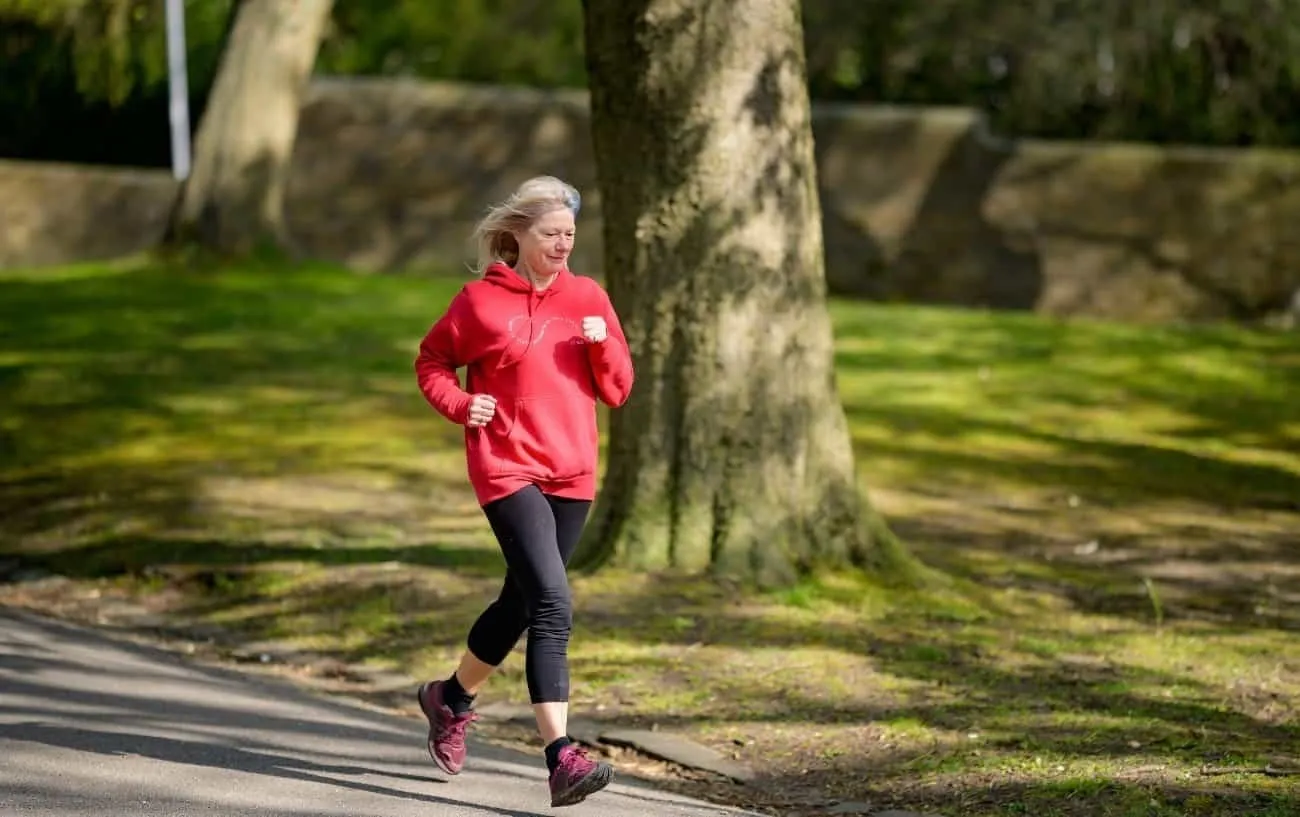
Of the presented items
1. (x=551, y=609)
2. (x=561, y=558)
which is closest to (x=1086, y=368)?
(x=561, y=558)

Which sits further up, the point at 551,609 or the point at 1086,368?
the point at 551,609

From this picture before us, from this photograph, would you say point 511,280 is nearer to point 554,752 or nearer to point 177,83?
point 554,752

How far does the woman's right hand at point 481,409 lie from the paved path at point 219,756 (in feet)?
3.75

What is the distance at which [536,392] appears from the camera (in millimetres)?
6102

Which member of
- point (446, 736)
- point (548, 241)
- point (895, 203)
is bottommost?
point (446, 736)

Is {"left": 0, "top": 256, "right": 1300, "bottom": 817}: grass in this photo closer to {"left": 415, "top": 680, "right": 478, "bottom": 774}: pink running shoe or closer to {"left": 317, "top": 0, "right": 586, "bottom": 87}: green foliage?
{"left": 415, "top": 680, "right": 478, "bottom": 774}: pink running shoe

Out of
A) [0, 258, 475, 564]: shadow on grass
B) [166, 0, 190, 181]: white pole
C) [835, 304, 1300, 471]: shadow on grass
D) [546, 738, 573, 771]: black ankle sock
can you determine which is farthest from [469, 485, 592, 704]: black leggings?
[166, 0, 190, 181]: white pole

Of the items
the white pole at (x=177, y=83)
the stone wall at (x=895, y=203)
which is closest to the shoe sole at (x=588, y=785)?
the stone wall at (x=895, y=203)

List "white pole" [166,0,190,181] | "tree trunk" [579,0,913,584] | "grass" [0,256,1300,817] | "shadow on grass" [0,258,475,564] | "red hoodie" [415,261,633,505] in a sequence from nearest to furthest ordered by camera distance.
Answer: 1. "red hoodie" [415,261,633,505]
2. "grass" [0,256,1300,817]
3. "tree trunk" [579,0,913,584]
4. "shadow on grass" [0,258,475,564]
5. "white pole" [166,0,190,181]

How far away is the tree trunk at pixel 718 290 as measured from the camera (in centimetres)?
880

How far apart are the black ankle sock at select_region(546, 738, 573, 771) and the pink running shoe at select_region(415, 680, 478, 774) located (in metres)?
0.53

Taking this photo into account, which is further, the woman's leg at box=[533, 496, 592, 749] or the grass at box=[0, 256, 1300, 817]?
the grass at box=[0, 256, 1300, 817]

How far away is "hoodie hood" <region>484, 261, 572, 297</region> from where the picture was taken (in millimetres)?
6195

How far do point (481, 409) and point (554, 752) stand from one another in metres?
1.00
